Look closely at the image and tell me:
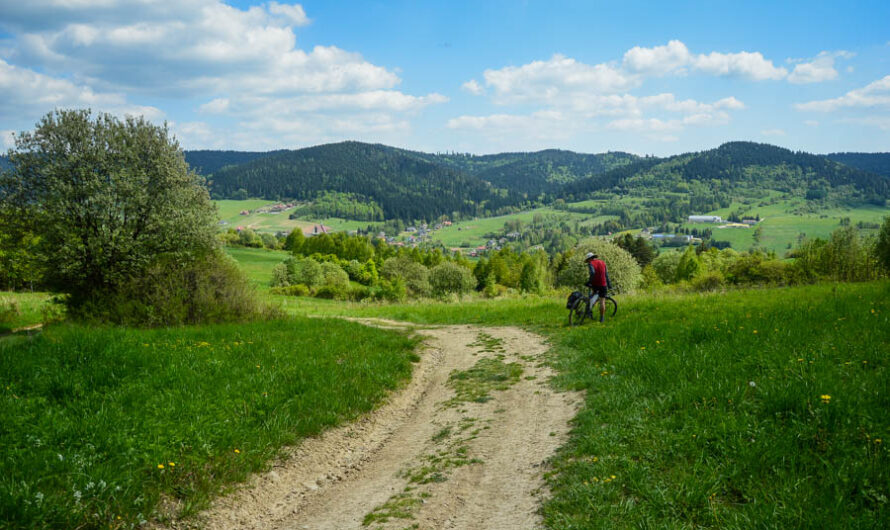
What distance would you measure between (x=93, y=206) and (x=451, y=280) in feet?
239

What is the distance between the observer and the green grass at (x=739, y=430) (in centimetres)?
434

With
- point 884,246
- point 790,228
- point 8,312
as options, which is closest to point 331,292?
point 8,312

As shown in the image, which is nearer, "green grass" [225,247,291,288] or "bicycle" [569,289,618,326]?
"bicycle" [569,289,618,326]

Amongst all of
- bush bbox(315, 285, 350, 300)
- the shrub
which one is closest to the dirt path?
bush bbox(315, 285, 350, 300)

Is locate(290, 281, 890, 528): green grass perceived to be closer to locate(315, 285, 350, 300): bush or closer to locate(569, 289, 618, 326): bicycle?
locate(569, 289, 618, 326): bicycle

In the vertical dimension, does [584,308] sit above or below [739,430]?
below

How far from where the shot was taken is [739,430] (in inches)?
222

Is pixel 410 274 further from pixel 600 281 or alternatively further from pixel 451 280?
pixel 600 281

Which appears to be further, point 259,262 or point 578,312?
point 259,262

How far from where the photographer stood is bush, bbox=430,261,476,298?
87750mm

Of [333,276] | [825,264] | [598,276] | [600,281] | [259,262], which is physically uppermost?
[598,276]

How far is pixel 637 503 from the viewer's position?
4.78m

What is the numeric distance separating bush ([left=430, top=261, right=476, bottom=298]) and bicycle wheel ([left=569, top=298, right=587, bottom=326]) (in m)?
69.6

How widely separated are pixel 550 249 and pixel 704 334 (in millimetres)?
169050
